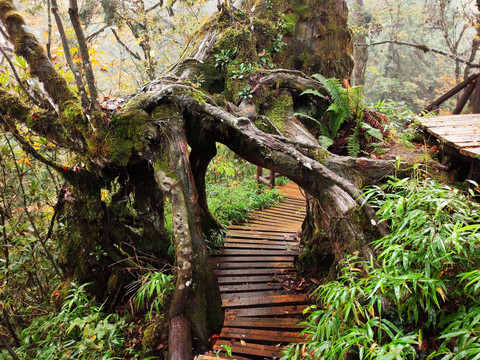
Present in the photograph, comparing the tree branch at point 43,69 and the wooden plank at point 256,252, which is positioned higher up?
the tree branch at point 43,69

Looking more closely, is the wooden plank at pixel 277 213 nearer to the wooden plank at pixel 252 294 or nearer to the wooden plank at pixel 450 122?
the wooden plank at pixel 252 294

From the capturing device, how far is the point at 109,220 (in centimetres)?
491

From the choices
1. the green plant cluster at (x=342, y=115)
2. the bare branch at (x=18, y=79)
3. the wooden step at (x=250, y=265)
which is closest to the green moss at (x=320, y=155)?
the green plant cluster at (x=342, y=115)

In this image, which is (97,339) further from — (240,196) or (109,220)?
(240,196)

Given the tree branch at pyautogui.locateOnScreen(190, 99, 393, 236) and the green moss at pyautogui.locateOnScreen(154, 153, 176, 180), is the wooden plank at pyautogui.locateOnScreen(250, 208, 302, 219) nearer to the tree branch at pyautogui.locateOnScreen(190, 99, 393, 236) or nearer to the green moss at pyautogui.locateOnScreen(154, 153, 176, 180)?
the tree branch at pyautogui.locateOnScreen(190, 99, 393, 236)

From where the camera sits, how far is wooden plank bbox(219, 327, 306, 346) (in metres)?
3.86

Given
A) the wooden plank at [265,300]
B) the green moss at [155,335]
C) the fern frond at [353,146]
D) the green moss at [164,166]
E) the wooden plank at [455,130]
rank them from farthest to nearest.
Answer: the fern frond at [353,146]
the wooden plank at [265,300]
the wooden plank at [455,130]
the green moss at [164,166]
the green moss at [155,335]

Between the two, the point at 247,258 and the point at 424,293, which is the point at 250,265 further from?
the point at 424,293

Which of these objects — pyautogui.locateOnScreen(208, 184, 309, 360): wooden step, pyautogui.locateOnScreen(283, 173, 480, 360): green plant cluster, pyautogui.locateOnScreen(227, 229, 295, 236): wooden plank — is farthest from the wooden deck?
pyautogui.locateOnScreen(227, 229, 295, 236): wooden plank

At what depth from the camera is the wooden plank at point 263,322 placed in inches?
162

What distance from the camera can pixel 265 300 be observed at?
4.67 metres

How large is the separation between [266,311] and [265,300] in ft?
A: 0.76

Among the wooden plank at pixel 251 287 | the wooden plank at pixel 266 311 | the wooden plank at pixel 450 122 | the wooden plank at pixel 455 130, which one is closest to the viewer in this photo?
the wooden plank at pixel 455 130

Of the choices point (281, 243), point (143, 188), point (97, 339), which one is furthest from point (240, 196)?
point (97, 339)
